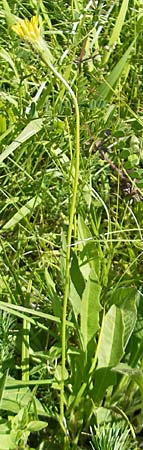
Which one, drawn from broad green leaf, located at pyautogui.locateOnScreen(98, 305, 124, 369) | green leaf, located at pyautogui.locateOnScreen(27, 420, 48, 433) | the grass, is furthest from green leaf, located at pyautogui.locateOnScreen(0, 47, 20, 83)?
green leaf, located at pyautogui.locateOnScreen(27, 420, 48, 433)

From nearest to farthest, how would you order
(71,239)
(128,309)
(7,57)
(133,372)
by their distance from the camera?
(133,372), (128,309), (71,239), (7,57)

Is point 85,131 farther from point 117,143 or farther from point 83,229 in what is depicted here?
point 83,229

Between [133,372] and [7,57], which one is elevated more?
[7,57]

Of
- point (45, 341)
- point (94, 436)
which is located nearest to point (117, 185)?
point (45, 341)

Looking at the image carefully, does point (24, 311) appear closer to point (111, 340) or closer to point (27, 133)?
point (111, 340)

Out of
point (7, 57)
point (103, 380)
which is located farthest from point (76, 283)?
point (7, 57)

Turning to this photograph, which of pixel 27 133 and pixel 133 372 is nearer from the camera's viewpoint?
pixel 133 372

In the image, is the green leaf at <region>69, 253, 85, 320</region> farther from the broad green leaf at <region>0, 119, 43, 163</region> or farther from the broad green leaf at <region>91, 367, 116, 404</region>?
the broad green leaf at <region>0, 119, 43, 163</region>

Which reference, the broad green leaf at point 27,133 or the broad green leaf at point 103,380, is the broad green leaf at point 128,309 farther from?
the broad green leaf at point 27,133

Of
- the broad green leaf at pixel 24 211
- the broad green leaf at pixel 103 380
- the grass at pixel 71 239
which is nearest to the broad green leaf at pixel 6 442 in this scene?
the grass at pixel 71 239
